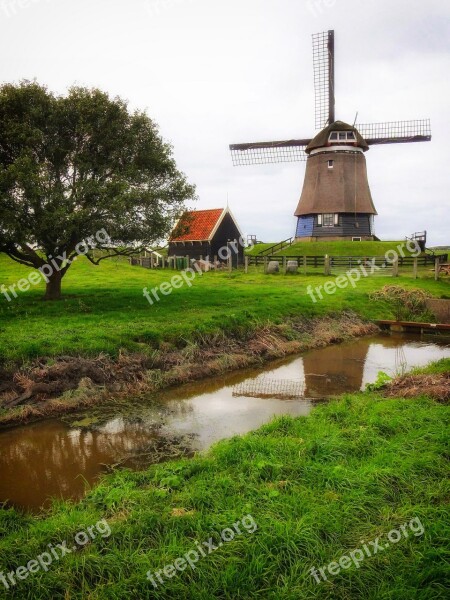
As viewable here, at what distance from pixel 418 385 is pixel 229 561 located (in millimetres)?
7473

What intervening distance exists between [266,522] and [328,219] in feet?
143

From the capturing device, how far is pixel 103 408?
10477mm

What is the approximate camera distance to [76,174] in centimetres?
1661

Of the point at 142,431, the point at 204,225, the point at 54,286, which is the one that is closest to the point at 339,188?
the point at 204,225

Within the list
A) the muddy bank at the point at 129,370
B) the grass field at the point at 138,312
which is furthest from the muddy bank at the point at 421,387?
the grass field at the point at 138,312

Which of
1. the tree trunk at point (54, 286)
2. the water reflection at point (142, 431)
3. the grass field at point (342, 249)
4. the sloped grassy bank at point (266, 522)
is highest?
the grass field at point (342, 249)

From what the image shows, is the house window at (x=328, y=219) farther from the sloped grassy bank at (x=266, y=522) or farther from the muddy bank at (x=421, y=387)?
the sloped grassy bank at (x=266, y=522)

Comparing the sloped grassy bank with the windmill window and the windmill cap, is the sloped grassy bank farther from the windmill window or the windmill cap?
the windmill window

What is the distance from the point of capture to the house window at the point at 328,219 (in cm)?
4575

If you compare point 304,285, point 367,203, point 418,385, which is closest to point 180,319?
point 418,385

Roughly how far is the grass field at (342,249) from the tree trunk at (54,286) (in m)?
27.7

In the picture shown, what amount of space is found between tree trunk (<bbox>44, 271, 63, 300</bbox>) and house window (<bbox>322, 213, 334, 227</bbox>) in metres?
33.7

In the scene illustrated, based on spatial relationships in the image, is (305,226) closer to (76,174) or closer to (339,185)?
(339,185)

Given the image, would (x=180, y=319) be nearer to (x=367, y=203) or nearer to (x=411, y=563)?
(x=411, y=563)
